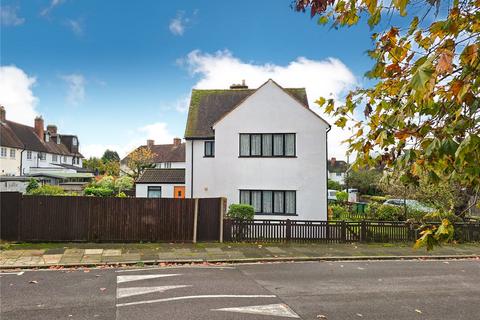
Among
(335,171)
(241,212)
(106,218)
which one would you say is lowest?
(106,218)

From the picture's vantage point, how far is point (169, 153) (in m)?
68.4

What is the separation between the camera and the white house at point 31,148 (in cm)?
4694

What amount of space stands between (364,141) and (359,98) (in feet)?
1.70

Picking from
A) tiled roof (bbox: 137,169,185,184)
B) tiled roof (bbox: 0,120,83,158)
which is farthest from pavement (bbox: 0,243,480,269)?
tiled roof (bbox: 0,120,83,158)

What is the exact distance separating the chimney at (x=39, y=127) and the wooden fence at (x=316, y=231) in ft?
166

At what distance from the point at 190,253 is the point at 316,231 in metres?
5.94

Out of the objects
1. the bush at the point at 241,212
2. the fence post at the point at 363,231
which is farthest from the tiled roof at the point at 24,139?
the fence post at the point at 363,231

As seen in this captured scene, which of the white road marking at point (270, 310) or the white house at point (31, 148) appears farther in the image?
the white house at point (31, 148)

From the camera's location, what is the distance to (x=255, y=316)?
24.9 ft

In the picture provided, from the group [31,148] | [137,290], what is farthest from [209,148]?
[31,148]

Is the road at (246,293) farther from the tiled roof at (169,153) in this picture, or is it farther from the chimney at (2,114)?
the tiled roof at (169,153)

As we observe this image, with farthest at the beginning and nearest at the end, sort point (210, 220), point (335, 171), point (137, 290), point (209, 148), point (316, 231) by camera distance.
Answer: point (335, 171) < point (209, 148) < point (316, 231) < point (210, 220) < point (137, 290)

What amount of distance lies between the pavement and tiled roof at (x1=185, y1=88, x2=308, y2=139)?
8.51 m

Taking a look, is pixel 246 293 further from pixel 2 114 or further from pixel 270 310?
pixel 2 114
